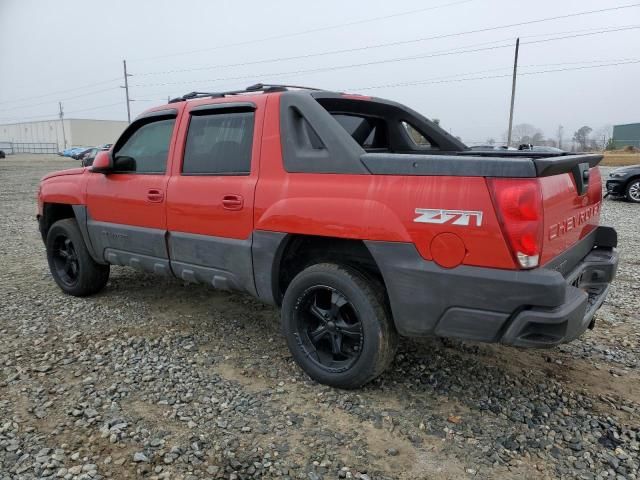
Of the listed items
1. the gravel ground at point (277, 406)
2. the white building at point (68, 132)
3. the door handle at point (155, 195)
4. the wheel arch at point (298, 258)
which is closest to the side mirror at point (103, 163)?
the door handle at point (155, 195)

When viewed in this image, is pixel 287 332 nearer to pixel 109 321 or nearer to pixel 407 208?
pixel 407 208

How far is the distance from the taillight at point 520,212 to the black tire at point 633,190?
1203 centimetres

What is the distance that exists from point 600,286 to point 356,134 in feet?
6.94

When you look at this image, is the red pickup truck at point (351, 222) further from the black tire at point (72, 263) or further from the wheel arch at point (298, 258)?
the black tire at point (72, 263)

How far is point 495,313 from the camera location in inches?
100

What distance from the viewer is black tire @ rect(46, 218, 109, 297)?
489 centimetres

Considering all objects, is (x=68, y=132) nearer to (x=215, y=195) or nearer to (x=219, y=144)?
(x=219, y=144)

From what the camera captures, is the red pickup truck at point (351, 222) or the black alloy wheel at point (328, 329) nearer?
the red pickup truck at point (351, 222)

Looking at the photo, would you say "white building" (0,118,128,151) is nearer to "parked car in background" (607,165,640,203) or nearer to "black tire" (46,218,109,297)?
"parked car in background" (607,165,640,203)

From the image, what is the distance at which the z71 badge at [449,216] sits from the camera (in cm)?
251

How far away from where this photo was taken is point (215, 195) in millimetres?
3613

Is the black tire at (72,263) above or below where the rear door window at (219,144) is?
below

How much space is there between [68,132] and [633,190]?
311 feet

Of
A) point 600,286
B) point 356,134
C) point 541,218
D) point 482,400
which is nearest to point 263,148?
point 356,134
